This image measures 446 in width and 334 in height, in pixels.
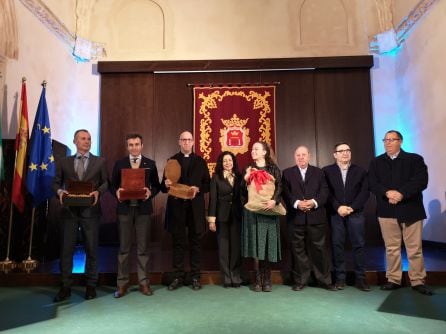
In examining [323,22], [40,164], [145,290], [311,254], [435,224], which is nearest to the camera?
[145,290]

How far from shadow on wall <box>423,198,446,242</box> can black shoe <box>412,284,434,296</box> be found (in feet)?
6.72

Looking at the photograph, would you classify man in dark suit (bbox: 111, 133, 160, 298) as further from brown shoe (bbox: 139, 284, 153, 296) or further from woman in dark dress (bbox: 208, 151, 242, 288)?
woman in dark dress (bbox: 208, 151, 242, 288)

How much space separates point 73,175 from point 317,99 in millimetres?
4568

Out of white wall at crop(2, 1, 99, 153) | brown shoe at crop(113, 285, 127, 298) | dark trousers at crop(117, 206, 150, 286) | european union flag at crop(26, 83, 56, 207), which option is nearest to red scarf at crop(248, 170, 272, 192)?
dark trousers at crop(117, 206, 150, 286)

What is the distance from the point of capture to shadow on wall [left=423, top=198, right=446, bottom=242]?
503 cm

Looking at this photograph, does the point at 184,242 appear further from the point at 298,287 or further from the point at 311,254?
the point at 311,254

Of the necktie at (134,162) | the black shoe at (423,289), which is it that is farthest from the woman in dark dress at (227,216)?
the black shoe at (423,289)

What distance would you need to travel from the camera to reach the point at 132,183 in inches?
134

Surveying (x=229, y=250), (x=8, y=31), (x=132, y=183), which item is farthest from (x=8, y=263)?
(x=8, y=31)

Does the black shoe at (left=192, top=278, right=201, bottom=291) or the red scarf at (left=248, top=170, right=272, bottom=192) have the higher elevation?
the red scarf at (left=248, top=170, right=272, bottom=192)

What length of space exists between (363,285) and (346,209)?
75cm

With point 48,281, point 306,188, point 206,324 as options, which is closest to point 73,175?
point 48,281

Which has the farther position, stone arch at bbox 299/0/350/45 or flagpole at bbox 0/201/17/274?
stone arch at bbox 299/0/350/45

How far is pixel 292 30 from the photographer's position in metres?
6.67
